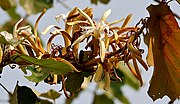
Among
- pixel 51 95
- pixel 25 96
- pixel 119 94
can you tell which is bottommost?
pixel 119 94

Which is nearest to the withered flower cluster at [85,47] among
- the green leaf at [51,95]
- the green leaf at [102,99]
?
the green leaf at [51,95]

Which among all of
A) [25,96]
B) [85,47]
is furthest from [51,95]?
[85,47]

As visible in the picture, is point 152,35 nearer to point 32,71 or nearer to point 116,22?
point 116,22

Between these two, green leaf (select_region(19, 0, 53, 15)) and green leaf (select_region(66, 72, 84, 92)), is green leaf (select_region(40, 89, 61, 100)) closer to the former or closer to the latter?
green leaf (select_region(66, 72, 84, 92))

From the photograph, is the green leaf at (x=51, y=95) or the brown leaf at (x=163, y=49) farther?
the green leaf at (x=51, y=95)

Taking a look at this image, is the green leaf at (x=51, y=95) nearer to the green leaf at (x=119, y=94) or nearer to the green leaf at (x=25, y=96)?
the green leaf at (x=25, y=96)

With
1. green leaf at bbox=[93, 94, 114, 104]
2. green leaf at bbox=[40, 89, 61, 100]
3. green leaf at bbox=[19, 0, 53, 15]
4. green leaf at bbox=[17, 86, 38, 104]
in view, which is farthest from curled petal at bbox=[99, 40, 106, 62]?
green leaf at bbox=[93, 94, 114, 104]

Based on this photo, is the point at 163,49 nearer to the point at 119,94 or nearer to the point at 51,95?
the point at 51,95
